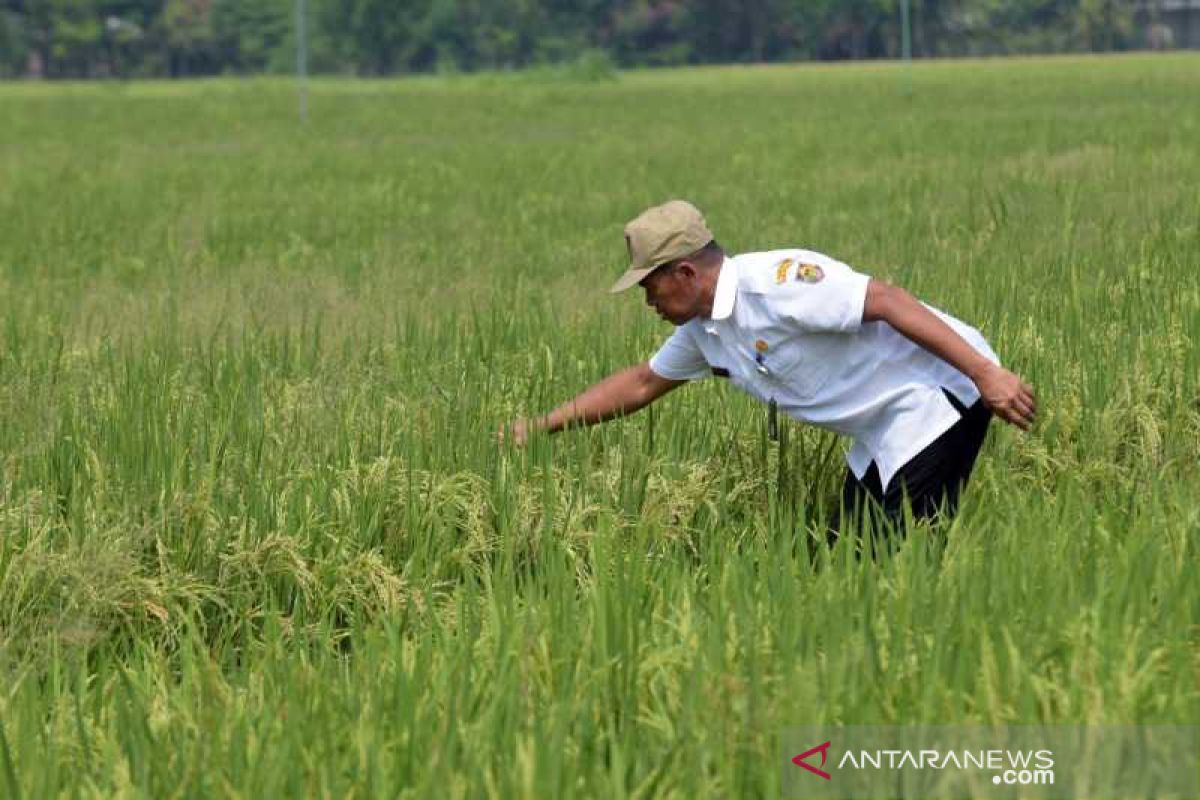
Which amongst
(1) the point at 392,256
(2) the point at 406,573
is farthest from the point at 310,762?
(1) the point at 392,256

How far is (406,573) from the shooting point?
403 cm

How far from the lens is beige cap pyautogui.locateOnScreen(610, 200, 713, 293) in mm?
4047

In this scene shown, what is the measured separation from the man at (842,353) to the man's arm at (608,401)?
97mm

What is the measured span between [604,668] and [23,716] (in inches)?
40.1

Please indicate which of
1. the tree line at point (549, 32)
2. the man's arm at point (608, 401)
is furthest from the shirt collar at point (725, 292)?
the tree line at point (549, 32)

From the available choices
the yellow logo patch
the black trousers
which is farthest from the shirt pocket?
the black trousers

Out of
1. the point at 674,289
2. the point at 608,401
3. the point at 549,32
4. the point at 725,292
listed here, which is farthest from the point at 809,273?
the point at 549,32

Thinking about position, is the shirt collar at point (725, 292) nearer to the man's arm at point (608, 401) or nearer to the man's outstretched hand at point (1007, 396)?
the man's arm at point (608, 401)

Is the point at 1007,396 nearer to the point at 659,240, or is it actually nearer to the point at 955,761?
the point at 659,240

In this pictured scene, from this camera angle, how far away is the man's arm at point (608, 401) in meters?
4.62

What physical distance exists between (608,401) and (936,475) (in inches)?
35.4

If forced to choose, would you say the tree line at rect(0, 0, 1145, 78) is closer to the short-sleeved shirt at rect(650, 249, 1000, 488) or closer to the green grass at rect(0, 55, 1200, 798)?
the green grass at rect(0, 55, 1200, 798)

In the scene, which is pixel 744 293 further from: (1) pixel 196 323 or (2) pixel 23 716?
(1) pixel 196 323

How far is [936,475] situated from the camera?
14.1ft
